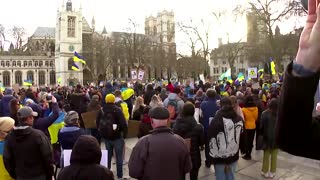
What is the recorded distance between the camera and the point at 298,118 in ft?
3.39

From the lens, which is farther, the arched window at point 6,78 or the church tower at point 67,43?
the arched window at point 6,78

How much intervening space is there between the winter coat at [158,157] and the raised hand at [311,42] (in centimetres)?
303

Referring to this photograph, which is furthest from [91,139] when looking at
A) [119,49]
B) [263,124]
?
[119,49]

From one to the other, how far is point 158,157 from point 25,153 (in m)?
1.73

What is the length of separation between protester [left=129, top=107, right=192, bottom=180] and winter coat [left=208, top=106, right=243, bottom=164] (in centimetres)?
144

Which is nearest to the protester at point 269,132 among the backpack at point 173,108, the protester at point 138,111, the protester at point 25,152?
the backpack at point 173,108

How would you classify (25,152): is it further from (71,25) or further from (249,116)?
(71,25)

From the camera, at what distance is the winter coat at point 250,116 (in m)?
7.94

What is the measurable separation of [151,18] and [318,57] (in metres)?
113

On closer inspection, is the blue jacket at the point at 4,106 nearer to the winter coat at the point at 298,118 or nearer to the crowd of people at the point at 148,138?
A: the crowd of people at the point at 148,138

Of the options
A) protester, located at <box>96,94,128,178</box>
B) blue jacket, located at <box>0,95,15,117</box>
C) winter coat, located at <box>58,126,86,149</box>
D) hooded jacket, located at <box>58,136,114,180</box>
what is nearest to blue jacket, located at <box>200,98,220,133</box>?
protester, located at <box>96,94,128,178</box>

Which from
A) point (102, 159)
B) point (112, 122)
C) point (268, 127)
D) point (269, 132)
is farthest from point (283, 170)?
point (102, 159)

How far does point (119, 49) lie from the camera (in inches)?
2285

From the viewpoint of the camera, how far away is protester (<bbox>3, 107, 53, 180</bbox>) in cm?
429
